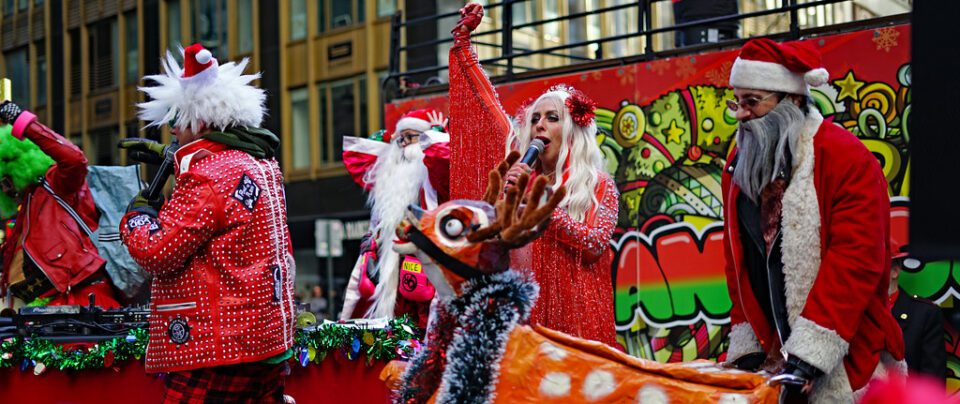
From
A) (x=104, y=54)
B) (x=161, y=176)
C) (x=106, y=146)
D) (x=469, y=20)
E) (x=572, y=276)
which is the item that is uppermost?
(x=104, y=54)

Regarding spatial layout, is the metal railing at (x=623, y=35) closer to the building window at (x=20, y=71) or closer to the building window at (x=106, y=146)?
the building window at (x=106, y=146)

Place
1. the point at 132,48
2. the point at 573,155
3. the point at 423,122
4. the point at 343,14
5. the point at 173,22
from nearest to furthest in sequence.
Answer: the point at 573,155, the point at 423,122, the point at 343,14, the point at 173,22, the point at 132,48

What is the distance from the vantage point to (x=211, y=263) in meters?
4.27

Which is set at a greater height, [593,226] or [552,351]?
[593,226]

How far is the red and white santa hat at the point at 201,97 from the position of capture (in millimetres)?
4465

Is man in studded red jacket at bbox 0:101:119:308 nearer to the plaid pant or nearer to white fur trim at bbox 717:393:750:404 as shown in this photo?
the plaid pant

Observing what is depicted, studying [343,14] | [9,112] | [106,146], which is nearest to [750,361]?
[9,112]

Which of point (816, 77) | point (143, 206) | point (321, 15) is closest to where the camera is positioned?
point (816, 77)

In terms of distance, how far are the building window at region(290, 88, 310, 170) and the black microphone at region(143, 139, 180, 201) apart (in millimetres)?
22155

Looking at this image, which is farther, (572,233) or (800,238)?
(572,233)

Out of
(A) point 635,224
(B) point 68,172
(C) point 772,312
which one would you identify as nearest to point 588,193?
(C) point 772,312

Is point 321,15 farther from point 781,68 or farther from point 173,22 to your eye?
point 781,68

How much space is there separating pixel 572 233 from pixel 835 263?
129 centimetres

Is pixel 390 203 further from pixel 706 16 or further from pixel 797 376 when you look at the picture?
pixel 797 376
